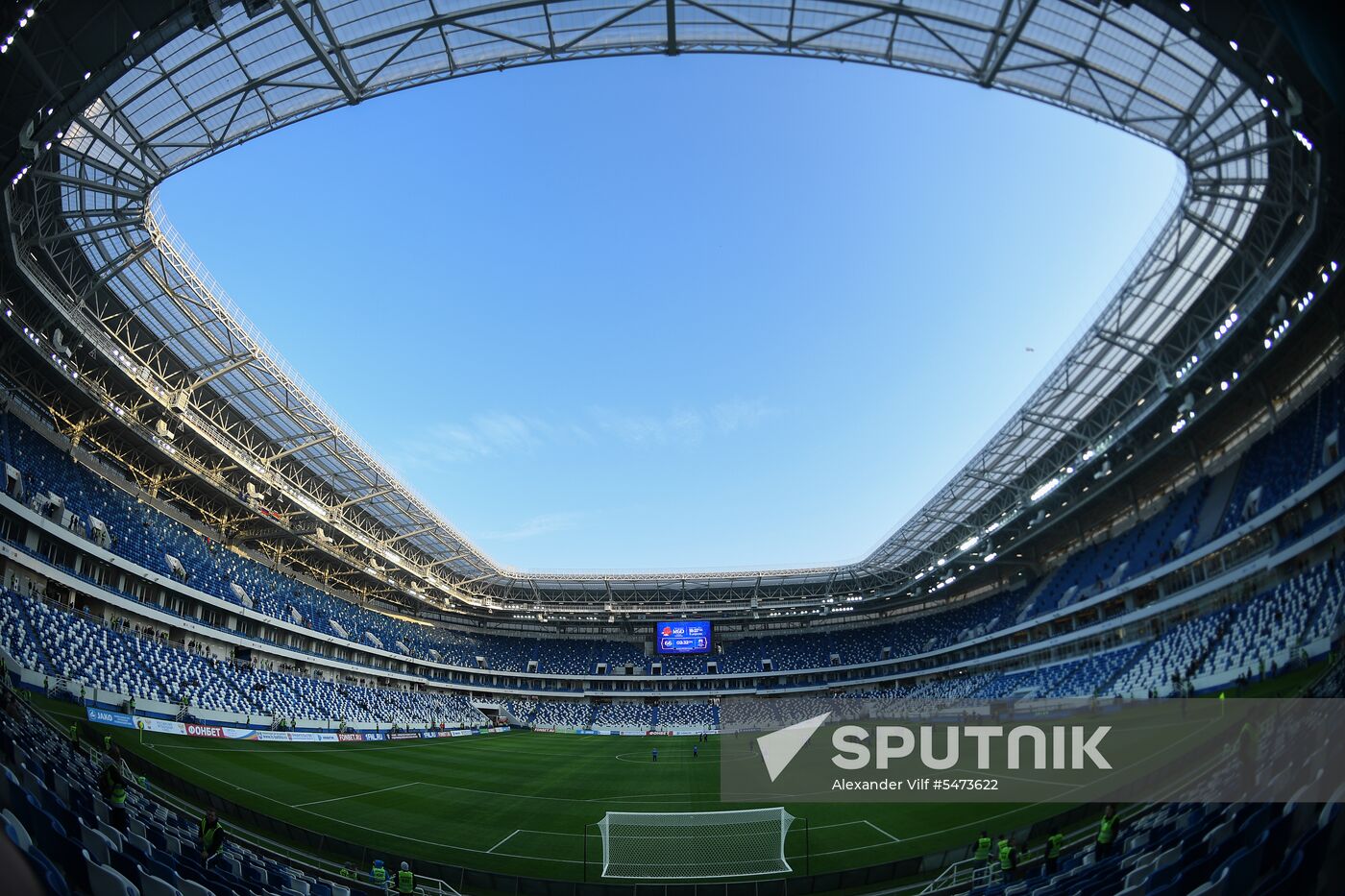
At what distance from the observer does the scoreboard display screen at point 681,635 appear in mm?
66062

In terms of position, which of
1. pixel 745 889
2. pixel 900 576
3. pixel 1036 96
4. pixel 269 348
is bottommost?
pixel 745 889

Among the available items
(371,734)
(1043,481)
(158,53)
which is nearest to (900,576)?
(1043,481)

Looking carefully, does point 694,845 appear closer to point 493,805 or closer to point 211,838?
point 493,805

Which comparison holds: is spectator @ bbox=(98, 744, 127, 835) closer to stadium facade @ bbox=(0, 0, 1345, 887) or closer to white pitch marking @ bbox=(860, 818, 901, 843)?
stadium facade @ bbox=(0, 0, 1345, 887)

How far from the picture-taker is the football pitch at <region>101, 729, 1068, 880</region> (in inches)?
866

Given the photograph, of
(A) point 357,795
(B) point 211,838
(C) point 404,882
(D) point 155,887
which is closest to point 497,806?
(A) point 357,795

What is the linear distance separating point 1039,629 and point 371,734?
53.1 m

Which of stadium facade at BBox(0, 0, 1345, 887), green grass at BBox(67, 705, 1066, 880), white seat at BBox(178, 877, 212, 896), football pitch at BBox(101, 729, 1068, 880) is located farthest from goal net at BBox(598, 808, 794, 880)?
stadium facade at BBox(0, 0, 1345, 887)

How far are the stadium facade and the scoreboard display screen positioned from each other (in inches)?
742

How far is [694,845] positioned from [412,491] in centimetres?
4004

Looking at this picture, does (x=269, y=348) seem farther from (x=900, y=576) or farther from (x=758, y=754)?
(x=900, y=576)

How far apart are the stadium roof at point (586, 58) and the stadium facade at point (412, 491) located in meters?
0.12

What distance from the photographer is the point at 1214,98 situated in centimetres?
2344

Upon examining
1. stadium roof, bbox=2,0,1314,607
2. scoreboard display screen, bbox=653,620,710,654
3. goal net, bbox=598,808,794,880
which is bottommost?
goal net, bbox=598,808,794,880
